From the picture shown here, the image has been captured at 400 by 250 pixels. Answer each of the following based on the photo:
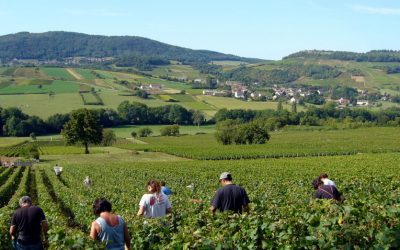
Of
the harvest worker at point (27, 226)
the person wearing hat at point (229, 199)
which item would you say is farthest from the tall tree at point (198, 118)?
the harvest worker at point (27, 226)

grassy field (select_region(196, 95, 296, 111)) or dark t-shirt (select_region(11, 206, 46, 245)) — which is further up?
dark t-shirt (select_region(11, 206, 46, 245))

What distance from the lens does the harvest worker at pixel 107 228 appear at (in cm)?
830

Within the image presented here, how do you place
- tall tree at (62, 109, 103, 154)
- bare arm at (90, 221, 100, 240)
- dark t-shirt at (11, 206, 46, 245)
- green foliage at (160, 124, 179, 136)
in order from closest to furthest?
bare arm at (90, 221, 100, 240), dark t-shirt at (11, 206, 46, 245), tall tree at (62, 109, 103, 154), green foliage at (160, 124, 179, 136)

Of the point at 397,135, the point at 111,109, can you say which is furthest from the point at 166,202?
the point at 111,109

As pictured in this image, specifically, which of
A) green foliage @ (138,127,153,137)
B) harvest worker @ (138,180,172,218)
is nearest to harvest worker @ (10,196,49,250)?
harvest worker @ (138,180,172,218)

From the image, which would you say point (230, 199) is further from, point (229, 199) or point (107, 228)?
point (107, 228)

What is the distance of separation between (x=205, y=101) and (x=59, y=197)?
469 feet

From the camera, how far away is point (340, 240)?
713cm

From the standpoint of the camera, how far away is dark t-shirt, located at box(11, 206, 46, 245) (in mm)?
10258

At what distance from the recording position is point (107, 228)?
8.32 metres

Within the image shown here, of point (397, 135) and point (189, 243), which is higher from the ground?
point (189, 243)

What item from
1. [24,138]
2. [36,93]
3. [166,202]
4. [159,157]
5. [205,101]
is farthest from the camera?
[205,101]

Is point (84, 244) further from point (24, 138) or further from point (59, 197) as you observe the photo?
point (24, 138)

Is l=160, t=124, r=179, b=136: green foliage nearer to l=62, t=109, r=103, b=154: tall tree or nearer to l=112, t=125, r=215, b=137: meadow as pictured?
l=112, t=125, r=215, b=137: meadow
